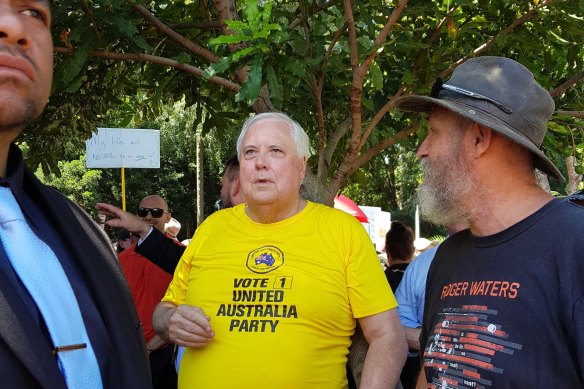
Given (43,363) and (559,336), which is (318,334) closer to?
(559,336)

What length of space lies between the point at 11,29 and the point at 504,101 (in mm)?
1366

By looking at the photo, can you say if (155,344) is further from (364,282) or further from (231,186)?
(364,282)

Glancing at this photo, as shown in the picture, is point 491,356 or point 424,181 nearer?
point 491,356

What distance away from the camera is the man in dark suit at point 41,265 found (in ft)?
3.60

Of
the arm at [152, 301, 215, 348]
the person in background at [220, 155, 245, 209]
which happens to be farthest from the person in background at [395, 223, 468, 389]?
the arm at [152, 301, 215, 348]

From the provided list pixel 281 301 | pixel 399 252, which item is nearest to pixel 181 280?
pixel 281 301

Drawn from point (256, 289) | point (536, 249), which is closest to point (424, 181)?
point (536, 249)

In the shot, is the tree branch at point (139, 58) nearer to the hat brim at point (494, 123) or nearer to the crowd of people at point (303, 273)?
the crowd of people at point (303, 273)

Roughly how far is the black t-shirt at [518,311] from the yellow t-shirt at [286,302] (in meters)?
0.59

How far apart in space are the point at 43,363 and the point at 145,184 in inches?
1044

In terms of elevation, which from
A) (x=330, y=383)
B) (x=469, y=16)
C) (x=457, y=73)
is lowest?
(x=330, y=383)

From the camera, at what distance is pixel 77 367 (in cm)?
120

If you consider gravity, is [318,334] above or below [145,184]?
below

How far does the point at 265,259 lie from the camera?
251 centimetres
